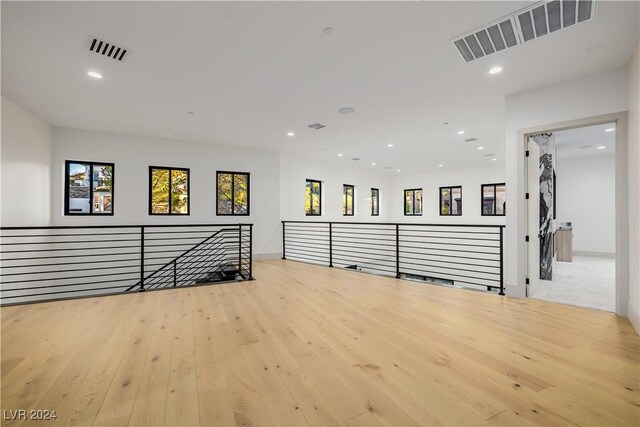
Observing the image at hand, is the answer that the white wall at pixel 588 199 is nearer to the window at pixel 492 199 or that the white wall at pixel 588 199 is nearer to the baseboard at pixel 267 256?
the window at pixel 492 199

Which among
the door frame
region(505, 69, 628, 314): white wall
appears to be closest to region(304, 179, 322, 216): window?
A: region(505, 69, 628, 314): white wall

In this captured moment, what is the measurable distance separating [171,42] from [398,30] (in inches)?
92.6

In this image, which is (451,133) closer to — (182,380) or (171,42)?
(171,42)

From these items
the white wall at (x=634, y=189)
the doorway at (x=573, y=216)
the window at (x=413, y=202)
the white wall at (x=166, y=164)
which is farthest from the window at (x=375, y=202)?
the white wall at (x=634, y=189)

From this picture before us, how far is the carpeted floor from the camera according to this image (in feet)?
12.5

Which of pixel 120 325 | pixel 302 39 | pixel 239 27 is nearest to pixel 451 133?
pixel 302 39

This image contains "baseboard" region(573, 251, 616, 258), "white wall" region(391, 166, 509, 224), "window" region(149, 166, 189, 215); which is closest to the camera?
"window" region(149, 166, 189, 215)

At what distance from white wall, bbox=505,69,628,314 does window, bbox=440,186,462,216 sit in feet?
25.7

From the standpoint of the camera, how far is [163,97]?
431cm

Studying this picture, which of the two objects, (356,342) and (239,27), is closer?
(356,342)

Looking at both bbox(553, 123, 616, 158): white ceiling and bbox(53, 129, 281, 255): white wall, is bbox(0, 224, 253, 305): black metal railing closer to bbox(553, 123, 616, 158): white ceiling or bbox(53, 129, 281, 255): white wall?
bbox(53, 129, 281, 255): white wall

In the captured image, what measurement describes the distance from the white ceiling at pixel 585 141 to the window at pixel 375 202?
623 centimetres

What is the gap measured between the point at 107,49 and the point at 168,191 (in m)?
4.20

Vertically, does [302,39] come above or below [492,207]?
above
